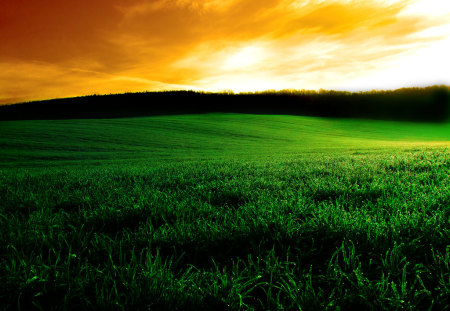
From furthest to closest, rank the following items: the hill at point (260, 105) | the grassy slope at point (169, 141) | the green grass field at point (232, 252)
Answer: the hill at point (260, 105) < the grassy slope at point (169, 141) < the green grass field at point (232, 252)

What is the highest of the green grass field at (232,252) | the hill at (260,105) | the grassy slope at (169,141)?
the hill at (260,105)

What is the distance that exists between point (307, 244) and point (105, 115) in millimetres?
72293

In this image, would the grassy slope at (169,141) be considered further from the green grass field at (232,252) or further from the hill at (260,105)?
the hill at (260,105)

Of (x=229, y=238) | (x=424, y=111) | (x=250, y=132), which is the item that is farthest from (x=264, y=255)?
(x=424, y=111)

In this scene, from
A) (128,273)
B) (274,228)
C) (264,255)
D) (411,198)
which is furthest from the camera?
(411,198)

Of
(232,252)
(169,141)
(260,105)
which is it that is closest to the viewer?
(232,252)

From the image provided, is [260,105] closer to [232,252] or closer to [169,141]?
[169,141]

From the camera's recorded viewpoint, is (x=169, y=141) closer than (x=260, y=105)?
Yes

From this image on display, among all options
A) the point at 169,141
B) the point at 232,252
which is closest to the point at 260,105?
the point at 169,141

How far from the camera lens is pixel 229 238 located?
6.77 ft

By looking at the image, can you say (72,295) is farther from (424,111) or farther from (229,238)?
(424,111)

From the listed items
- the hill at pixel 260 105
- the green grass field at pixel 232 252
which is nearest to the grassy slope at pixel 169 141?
the green grass field at pixel 232 252

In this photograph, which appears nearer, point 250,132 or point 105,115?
Result: point 250,132

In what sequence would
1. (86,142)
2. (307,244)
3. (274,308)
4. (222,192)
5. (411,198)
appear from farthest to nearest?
(86,142) < (222,192) < (411,198) < (307,244) < (274,308)
